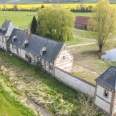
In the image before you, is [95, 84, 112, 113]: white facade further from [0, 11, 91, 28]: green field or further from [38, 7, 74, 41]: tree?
[0, 11, 91, 28]: green field

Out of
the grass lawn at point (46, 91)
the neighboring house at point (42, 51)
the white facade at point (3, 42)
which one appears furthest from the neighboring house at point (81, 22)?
the grass lawn at point (46, 91)

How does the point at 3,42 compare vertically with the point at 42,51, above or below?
below

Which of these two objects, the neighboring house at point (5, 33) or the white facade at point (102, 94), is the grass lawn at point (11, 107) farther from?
the neighboring house at point (5, 33)

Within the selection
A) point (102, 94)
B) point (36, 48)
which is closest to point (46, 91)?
point (102, 94)

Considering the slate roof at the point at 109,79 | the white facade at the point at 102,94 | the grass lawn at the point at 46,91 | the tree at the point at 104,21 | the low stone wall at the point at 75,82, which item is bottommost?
the grass lawn at the point at 46,91

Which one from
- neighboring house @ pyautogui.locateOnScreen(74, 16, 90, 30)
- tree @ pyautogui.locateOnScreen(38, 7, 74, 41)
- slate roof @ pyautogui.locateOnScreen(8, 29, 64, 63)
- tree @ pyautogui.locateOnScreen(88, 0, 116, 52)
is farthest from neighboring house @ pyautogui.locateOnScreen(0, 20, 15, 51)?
neighboring house @ pyautogui.locateOnScreen(74, 16, 90, 30)

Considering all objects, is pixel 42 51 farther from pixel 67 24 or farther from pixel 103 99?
pixel 67 24
